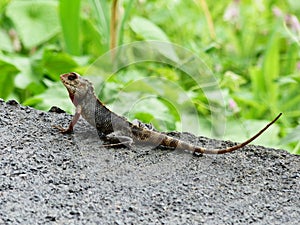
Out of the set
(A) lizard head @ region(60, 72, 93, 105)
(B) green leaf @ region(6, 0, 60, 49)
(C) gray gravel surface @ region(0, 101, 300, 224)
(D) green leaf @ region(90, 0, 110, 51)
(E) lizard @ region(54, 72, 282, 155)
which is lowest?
(C) gray gravel surface @ region(0, 101, 300, 224)

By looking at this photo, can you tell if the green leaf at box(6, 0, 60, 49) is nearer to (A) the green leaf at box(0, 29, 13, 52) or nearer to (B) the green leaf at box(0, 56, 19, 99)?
(A) the green leaf at box(0, 29, 13, 52)

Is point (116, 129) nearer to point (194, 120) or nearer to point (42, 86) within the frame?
point (194, 120)

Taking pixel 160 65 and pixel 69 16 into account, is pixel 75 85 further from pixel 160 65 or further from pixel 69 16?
pixel 160 65

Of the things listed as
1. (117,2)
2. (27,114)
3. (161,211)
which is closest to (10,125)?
(27,114)

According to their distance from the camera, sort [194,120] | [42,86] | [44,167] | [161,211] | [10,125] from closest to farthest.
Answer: [161,211] → [44,167] → [10,125] → [194,120] → [42,86]

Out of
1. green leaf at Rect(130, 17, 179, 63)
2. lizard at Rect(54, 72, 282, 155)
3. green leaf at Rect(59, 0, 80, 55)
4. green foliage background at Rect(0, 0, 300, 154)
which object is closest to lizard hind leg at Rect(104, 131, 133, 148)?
lizard at Rect(54, 72, 282, 155)

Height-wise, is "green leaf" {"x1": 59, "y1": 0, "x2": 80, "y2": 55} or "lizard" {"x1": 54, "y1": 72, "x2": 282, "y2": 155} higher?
"green leaf" {"x1": 59, "y1": 0, "x2": 80, "y2": 55}

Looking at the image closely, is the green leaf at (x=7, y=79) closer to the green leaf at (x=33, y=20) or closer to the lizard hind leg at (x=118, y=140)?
the green leaf at (x=33, y=20)
